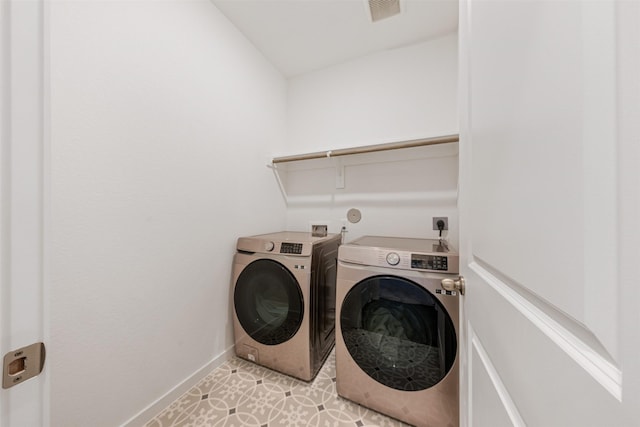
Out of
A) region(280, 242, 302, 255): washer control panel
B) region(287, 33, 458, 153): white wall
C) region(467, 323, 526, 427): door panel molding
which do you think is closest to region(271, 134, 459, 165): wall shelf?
region(287, 33, 458, 153): white wall

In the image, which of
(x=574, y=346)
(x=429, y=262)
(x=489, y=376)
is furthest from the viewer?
(x=429, y=262)

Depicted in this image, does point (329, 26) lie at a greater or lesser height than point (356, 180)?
greater

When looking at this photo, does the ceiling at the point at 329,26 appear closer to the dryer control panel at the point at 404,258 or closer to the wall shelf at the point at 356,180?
the wall shelf at the point at 356,180

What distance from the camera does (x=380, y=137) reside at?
Answer: 6.23ft

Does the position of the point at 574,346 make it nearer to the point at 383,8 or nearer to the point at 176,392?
the point at 176,392

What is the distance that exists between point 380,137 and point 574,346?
184cm

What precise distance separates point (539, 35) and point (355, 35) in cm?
179

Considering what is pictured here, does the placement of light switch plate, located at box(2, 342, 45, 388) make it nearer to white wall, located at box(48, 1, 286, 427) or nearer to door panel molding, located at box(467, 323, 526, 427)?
white wall, located at box(48, 1, 286, 427)

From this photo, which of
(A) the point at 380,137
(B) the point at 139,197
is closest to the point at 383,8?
(A) the point at 380,137

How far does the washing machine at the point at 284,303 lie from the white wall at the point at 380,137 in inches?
23.1

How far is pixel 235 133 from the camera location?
164 cm

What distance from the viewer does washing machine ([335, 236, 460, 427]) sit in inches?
40.1

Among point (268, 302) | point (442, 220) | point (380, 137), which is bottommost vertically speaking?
point (268, 302)

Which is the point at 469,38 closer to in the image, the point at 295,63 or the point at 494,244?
the point at 494,244
